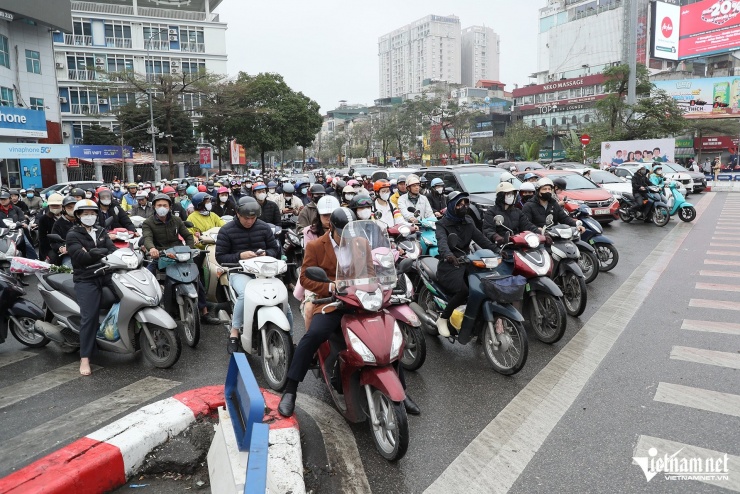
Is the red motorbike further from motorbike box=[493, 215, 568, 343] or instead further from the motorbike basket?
motorbike box=[493, 215, 568, 343]

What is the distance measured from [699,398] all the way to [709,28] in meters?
66.7

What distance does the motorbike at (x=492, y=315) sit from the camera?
16.6 feet

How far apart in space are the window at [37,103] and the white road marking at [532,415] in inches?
1548

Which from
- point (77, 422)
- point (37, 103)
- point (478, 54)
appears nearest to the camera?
point (77, 422)

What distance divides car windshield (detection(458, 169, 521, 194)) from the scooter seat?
6.20 meters

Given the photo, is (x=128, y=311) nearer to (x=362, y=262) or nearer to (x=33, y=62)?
(x=362, y=262)

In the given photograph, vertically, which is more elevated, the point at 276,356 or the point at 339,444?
the point at 276,356

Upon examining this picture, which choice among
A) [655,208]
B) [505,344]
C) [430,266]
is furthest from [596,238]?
[655,208]

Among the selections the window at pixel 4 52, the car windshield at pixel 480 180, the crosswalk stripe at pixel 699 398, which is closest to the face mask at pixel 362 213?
the crosswalk stripe at pixel 699 398

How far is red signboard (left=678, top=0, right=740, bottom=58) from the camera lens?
5500 centimetres

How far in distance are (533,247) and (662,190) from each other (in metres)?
11.2

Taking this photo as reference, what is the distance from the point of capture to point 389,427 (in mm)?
3709

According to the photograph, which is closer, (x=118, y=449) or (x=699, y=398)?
(x=118, y=449)

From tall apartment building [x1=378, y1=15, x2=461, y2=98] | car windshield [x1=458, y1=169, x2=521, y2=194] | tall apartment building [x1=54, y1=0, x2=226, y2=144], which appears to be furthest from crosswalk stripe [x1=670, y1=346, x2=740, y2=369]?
tall apartment building [x1=378, y1=15, x2=461, y2=98]
